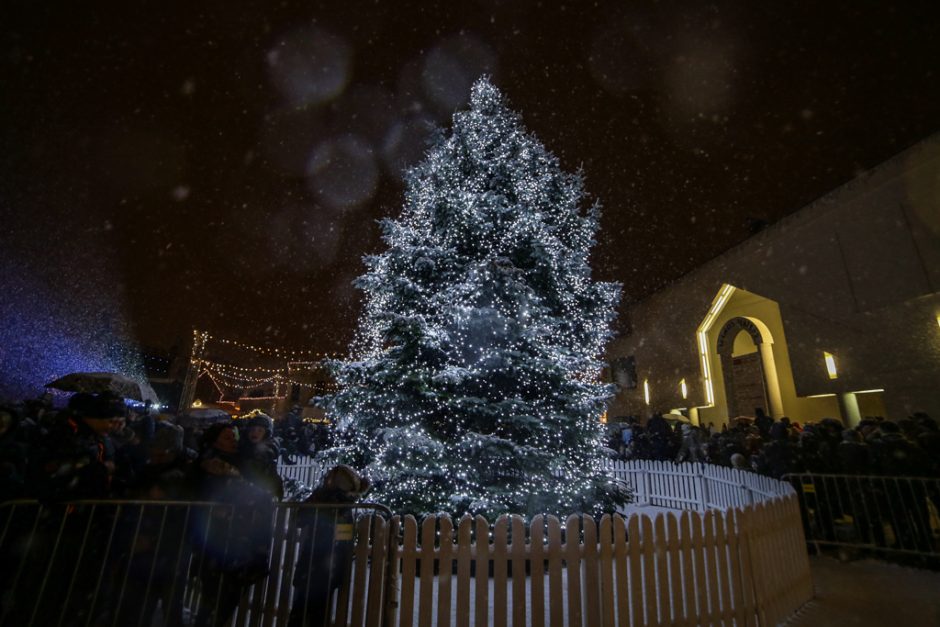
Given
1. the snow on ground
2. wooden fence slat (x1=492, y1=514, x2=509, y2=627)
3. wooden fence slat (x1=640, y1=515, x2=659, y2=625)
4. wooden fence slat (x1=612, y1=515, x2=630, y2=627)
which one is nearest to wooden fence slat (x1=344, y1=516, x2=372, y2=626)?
wooden fence slat (x1=492, y1=514, x2=509, y2=627)

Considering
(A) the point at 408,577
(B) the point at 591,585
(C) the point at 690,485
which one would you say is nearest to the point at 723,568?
(B) the point at 591,585

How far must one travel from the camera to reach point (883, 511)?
7488mm

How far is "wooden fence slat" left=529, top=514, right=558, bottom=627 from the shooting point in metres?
3.95

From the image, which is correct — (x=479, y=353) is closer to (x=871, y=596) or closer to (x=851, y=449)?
(x=871, y=596)

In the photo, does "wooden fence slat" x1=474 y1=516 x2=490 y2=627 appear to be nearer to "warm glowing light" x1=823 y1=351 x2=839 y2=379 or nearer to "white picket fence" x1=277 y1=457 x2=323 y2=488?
"white picket fence" x1=277 y1=457 x2=323 y2=488

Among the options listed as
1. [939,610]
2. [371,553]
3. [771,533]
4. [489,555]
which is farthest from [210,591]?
[939,610]

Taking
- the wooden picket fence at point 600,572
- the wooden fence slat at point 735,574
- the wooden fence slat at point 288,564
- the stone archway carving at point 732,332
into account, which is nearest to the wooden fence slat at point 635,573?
the wooden picket fence at point 600,572

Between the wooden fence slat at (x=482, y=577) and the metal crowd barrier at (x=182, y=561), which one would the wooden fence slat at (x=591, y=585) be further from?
the metal crowd barrier at (x=182, y=561)

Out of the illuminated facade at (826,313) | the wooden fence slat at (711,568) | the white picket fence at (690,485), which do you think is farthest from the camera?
the illuminated facade at (826,313)

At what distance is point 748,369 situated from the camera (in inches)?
950

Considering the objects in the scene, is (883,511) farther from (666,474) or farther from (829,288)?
(829,288)

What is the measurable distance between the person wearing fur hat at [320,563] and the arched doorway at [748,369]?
948 inches

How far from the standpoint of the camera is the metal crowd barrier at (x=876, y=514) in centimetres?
686

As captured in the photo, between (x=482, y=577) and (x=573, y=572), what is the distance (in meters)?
0.86
